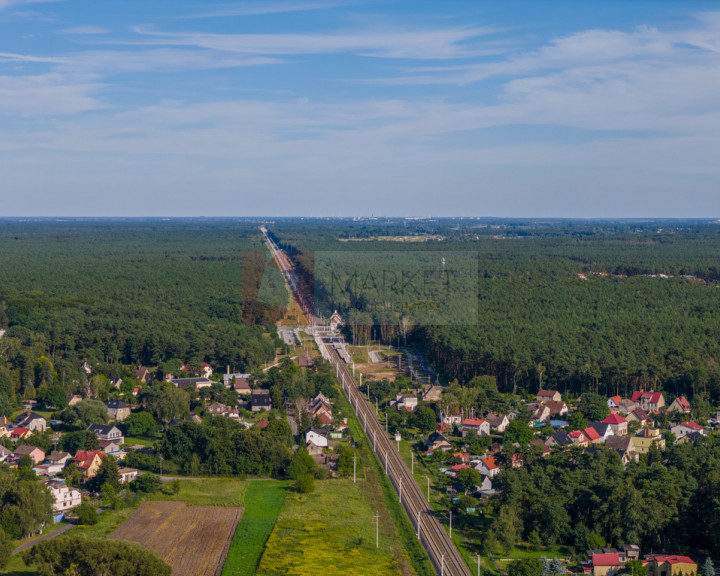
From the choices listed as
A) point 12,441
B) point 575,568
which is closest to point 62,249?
point 12,441

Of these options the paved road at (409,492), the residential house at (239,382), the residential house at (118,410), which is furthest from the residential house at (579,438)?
the residential house at (118,410)

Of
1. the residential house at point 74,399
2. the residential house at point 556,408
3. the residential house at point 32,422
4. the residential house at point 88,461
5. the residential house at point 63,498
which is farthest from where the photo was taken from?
the residential house at point 74,399

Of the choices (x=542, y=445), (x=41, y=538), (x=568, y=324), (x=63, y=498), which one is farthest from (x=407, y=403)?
(x=41, y=538)

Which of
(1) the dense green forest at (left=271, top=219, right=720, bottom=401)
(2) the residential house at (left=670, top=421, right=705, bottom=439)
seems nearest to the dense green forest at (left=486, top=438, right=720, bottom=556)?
(2) the residential house at (left=670, top=421, right=705, bottom=439)

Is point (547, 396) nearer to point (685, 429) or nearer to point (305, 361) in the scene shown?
point (685, 429)

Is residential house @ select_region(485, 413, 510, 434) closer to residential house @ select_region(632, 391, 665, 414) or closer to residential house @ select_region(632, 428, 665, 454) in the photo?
residential house @ select_region(632, 428, 665, 454)

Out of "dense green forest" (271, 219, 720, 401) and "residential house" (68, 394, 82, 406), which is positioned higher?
"dense green forest" (271, 219, 720, 401)

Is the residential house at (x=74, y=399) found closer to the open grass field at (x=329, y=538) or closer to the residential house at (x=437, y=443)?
the open grass field at (x=329, y=538)
